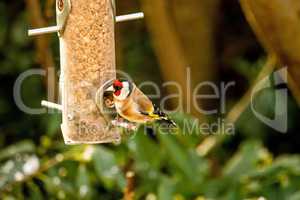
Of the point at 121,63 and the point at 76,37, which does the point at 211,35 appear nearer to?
the point at 121,63

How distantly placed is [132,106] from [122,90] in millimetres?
49

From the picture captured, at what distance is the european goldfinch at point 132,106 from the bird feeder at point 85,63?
0.19m

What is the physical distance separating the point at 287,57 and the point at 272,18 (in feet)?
0.48

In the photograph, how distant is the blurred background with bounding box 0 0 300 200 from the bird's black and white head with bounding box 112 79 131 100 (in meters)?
0.49

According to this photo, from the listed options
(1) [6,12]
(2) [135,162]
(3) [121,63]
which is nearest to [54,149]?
(2) [135,162]

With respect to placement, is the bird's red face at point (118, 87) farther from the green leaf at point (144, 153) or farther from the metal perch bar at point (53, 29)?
the green leaf at point (144, 153)

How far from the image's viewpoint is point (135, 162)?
3705 millimetres

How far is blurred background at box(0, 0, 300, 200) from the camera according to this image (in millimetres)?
3578

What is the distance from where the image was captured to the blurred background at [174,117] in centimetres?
358

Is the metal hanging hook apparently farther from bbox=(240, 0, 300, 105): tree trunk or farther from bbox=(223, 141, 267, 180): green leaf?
bbox=(223, 141, 267, 180): green leaf

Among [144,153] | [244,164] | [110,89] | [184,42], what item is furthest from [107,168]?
[184,42]

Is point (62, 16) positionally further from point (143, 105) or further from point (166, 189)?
point (166, 189)

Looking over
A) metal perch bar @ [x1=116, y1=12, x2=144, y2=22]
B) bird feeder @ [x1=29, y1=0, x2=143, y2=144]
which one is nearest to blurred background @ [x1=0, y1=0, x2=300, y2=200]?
metal perch bar @ [x1=116, y1=12, x2=144, y2=22]

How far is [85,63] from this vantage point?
2.77 meters
